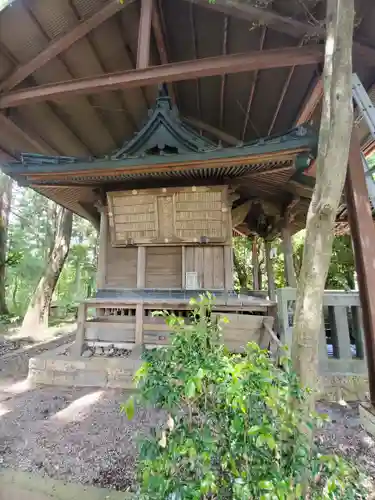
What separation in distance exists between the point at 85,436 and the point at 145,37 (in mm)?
5098

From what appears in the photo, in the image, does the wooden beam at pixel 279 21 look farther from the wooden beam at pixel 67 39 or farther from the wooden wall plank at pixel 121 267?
the wooden wall plank at pixel 121 267

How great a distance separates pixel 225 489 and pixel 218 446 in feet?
0.51

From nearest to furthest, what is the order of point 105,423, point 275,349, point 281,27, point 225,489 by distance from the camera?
point 225,489, point 105,423, point 275,349, point 281,27

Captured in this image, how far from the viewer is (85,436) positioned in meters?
2.77

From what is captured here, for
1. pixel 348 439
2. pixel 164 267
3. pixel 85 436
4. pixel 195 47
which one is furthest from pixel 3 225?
pixel 348 439

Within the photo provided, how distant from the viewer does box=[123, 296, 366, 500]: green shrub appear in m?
1.12

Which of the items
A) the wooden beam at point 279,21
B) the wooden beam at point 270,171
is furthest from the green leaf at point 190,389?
the wooden beam at point 279,21

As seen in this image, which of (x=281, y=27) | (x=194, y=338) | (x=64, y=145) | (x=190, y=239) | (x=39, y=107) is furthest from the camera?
(x=64, y=145)

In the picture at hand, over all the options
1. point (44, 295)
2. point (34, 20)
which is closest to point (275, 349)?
point (34, 20)

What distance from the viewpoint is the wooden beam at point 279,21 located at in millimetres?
3941

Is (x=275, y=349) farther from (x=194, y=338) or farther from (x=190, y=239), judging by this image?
(x=194, y=338)

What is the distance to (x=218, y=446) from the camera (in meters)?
1.27

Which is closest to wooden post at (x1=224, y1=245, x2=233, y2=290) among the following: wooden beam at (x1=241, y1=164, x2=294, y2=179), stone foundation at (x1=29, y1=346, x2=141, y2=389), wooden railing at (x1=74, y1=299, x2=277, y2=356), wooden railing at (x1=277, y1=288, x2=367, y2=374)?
wooden railing at (x1=74, y1=299, x2=277, y2=356)

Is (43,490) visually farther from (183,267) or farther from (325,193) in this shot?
(183,267)
